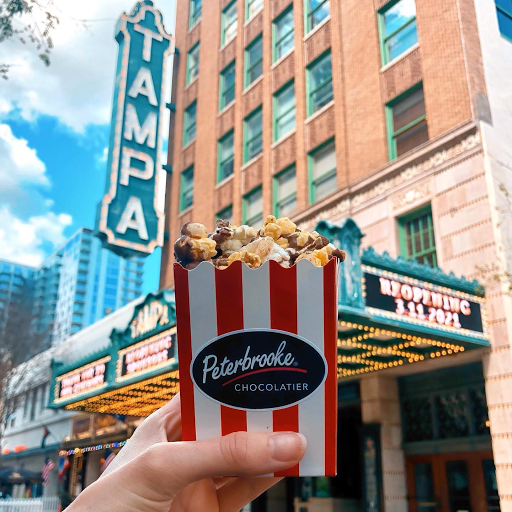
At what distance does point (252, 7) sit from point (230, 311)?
25.3 m

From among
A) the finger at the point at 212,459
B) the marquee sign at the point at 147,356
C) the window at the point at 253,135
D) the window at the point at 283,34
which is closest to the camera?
the finger at the point at 212,459

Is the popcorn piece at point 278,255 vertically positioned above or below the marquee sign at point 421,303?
below

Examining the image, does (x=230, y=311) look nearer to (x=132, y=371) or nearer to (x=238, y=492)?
(x=238, y=492)

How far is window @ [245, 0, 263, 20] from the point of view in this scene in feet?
79.6

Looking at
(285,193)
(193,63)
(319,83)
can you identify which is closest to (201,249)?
(285,193)

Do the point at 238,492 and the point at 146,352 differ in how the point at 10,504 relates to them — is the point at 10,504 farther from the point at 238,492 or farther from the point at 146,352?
the point at 238,492

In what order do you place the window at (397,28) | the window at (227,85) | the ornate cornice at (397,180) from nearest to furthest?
the ornate cornice at (397,180) < the window at (397,28) < the window at (227,85)

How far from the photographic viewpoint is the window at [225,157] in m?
23.9

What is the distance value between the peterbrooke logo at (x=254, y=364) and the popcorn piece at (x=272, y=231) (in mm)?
474

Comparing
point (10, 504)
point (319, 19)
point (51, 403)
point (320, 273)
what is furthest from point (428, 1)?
point (10, 504)

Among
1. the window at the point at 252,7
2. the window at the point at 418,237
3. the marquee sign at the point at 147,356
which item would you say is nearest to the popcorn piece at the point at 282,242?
the marquee sign at the point at 147,356

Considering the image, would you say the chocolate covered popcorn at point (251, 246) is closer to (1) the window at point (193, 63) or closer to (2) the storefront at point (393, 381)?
(2) the storefront at point (393, 381)

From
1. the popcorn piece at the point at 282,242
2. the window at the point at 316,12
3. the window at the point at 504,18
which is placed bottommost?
the popcorn piece at the point at 282,242

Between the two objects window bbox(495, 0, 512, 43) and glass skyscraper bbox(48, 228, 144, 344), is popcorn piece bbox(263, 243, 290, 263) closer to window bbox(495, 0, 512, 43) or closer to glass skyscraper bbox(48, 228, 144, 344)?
window bbox(495, 0, 512, 43)
